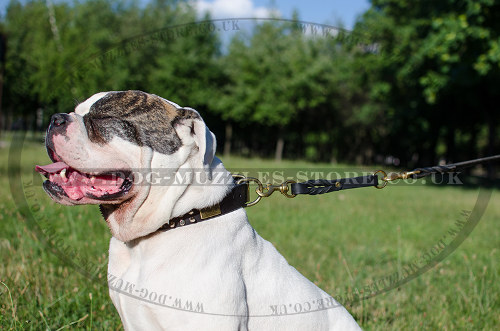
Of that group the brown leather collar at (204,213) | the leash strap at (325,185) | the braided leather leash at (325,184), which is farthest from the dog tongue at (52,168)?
the leash strap at (325,185)

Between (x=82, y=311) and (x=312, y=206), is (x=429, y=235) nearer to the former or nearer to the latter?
(x=312, y=206)

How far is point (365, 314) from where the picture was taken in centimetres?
328

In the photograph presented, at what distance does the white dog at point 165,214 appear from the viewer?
1.97 m

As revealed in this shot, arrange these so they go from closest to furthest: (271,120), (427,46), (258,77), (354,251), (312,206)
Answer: (354,251), (312,206), (427,46), (271,120), (258,77)

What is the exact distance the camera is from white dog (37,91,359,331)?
197cm

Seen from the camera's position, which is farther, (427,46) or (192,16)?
(192,16)

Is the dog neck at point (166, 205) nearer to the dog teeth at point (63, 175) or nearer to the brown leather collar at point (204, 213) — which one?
the brown leather collar at point (204, 213)

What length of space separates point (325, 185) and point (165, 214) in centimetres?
107

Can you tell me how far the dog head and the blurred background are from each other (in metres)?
7.91

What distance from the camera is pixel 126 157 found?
2.15 metres

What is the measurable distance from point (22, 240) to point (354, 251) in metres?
3.80

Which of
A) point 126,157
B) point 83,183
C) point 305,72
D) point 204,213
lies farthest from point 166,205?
point 305,72

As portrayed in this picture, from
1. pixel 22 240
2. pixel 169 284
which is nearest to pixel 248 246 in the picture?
pixel 169 284

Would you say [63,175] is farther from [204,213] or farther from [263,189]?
[263,189]
